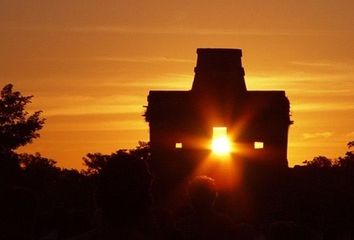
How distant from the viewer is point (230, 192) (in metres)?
43.6

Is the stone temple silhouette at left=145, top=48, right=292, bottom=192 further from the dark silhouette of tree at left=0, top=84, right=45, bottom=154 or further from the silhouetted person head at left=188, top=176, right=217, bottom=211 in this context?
the silhouetted person head at left=188, top=176, right=217, bottom=211

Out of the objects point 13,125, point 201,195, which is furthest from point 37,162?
point 201,195

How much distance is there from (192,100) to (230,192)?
7.42 m

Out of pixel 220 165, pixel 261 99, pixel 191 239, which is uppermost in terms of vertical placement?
pixel 261 99

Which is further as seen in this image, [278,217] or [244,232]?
[278,217]

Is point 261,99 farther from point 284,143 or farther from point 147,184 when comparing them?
point 147,184

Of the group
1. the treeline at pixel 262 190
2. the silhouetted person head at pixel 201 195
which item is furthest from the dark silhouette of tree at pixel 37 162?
the silhouetted person head at pixel 201 195

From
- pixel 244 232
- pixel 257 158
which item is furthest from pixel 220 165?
pixel 244 232

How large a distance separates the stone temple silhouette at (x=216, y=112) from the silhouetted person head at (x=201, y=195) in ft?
133

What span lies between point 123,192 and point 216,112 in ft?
144

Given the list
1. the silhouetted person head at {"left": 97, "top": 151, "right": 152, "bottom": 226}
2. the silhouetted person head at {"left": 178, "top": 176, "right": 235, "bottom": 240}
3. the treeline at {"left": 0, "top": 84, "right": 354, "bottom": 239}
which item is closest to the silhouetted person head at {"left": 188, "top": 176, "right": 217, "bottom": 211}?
the silhouetted person head at {"left": 178, "top": 176, "right": 235, "bottom": 240}

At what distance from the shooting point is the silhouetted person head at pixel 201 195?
7855 mm

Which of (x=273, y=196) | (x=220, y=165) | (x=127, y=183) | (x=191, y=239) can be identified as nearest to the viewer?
(x=127, y=183)

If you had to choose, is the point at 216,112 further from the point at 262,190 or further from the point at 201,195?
the point at 201,195
